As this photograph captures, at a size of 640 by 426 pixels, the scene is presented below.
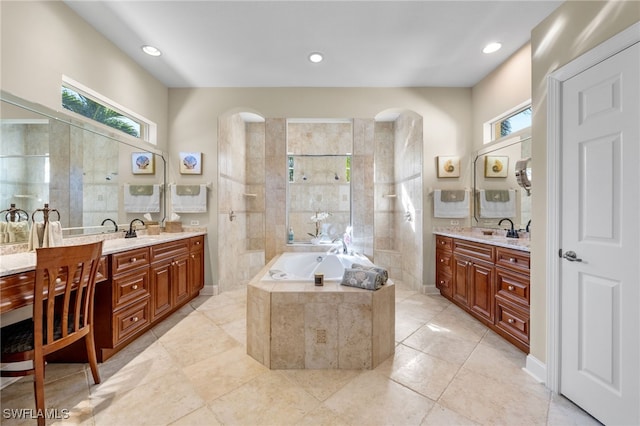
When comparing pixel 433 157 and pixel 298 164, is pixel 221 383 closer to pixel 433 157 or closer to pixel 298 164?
pixel 298 164

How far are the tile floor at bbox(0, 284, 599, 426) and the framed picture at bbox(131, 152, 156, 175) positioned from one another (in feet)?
6.29

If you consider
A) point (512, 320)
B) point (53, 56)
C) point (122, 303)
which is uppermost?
point (53, 56)

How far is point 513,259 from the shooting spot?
6.89ft

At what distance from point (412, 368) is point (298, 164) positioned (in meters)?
3.23

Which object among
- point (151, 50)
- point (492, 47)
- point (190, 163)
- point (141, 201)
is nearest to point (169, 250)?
point (141, 201)

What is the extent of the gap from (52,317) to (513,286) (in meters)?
3.27

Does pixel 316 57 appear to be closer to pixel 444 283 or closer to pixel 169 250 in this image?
pixel 169 250

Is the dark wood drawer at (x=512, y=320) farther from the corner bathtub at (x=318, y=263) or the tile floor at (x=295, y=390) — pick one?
the corner bathtub at (x=318, y=263)

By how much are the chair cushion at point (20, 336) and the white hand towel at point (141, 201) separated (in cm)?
155

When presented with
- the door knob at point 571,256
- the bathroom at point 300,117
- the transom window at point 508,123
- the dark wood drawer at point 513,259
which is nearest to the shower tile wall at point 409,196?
the bathroom at point 300,117

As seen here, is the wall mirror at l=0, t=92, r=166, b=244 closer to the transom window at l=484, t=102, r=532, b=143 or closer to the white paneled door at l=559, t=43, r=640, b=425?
the white paneled door at l=559, t=43, r=640, b=425

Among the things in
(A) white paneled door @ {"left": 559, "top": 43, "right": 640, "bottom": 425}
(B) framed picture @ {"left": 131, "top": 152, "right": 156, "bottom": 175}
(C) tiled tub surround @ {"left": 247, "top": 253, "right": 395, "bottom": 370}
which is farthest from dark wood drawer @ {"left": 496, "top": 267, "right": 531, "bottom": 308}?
(B) framed picture @ {"left": 131, "top": 152, "right": 156, "bottom": 175}

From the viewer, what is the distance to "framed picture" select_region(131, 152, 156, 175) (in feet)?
9.42

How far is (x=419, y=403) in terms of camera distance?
1.48 meters
